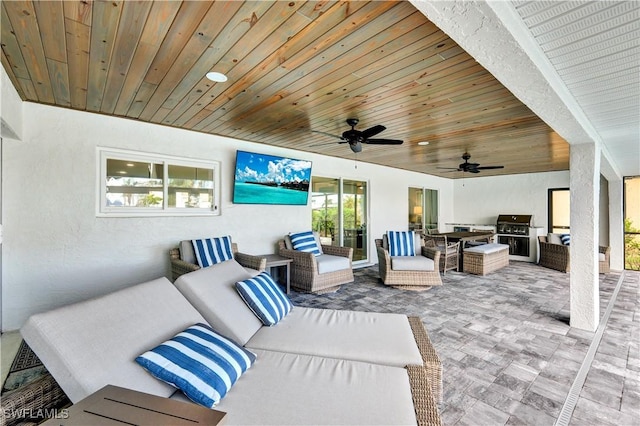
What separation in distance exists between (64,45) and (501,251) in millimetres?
7758

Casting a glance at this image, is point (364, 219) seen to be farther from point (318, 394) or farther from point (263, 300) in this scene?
point (318, 394)

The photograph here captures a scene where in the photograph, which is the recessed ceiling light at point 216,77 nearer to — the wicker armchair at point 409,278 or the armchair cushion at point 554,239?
the wicker armchair at point 409,278

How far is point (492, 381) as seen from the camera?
2207 millimetres

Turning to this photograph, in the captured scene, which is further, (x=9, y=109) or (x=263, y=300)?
(x=9, y=109)

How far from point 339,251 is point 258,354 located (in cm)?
340

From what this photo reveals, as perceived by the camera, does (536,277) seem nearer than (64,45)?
No

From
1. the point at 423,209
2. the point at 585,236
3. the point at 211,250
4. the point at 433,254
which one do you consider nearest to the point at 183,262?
the point at 211,250

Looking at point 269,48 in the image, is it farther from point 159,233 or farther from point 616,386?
point 616,386

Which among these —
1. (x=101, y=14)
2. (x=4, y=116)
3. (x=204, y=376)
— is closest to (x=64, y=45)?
(x=101, y=14)

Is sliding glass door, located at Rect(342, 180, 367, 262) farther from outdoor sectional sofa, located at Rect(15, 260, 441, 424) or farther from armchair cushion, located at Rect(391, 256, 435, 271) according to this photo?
outdoor sectional sofa, located at Rect(15, 260, 441, 424)

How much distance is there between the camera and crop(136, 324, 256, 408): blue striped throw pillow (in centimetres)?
125

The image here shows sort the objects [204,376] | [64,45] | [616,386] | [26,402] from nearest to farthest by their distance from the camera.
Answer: [26,402] → [204,376] → [64,45] → [616,386]

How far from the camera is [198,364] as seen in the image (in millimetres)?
1329

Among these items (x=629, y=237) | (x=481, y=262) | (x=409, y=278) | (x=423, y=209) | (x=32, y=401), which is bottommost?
(x=409, y=278)
